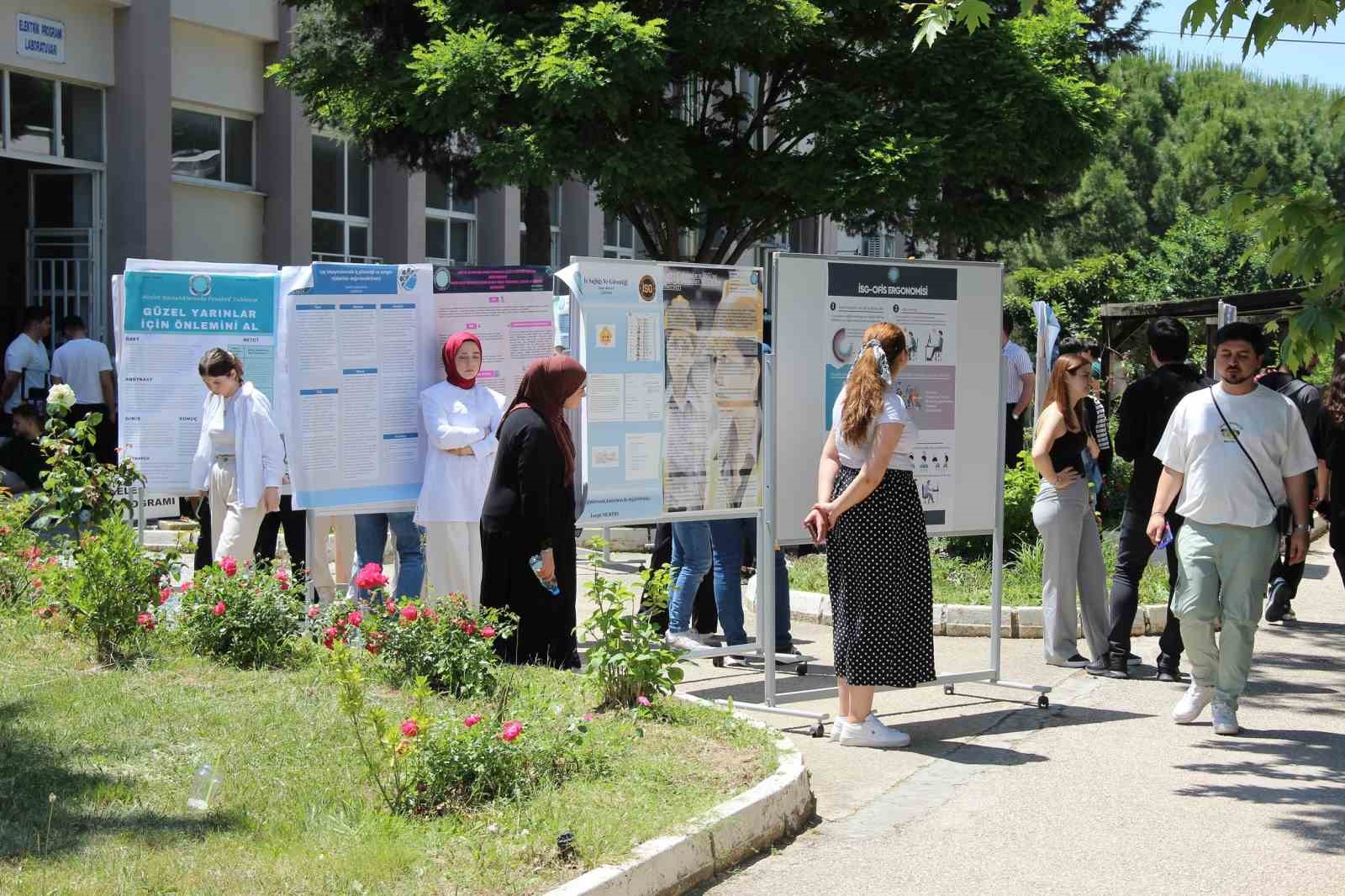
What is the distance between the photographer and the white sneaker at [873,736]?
24.2 feet

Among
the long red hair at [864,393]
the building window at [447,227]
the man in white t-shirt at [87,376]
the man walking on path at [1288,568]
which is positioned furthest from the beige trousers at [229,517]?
the building window at [447,227]

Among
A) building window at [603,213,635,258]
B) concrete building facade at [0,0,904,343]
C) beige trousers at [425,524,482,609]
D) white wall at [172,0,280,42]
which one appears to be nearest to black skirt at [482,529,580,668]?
beige trousers at [425,524,482,609]

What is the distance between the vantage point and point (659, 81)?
1697 cm

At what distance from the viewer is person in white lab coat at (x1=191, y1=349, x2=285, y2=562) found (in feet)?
29.8

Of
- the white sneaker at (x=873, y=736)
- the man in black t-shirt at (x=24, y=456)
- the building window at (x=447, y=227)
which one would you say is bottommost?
the white sneaker at (x=873, y=736)

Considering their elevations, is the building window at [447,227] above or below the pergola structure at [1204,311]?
above

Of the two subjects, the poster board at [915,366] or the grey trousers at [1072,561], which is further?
the grey trousers at [1072,561]

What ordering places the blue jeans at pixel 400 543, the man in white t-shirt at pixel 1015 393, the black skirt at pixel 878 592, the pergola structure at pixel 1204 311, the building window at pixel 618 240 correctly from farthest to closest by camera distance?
the building window at pixel 618 240 < the pergola structure at pixel 1204 311 < the man in white t-shirt at pixel 1015 393 < the blue jeans at pixel 400 543 < the black skirt at pixel 878 592

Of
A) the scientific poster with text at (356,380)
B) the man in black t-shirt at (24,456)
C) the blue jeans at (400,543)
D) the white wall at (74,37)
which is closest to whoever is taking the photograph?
the scientific poster with text at (356,380)

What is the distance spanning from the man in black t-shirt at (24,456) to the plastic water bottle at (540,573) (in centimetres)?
668

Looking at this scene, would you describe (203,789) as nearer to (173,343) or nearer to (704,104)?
(173,343)

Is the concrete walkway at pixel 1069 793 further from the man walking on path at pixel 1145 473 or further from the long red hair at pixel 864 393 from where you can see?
the long red hair at pixel 864 393

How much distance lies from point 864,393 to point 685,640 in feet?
9.60

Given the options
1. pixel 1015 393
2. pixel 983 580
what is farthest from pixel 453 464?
pixel 1015 393
